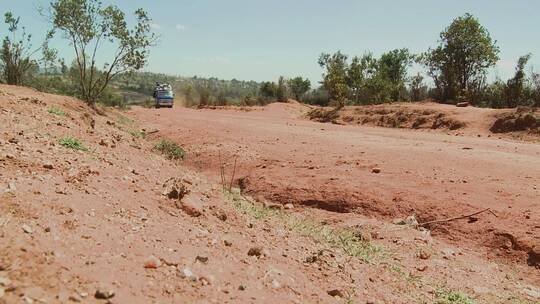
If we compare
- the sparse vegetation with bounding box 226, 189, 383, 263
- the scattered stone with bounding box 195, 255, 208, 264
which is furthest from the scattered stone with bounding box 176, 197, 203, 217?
the scattered stone with bounding box 195, 255, 208, 264

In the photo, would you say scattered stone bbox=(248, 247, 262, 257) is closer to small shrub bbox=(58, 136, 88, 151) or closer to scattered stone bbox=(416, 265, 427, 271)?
scattered stone bbox=(416, 265, 427, 271)

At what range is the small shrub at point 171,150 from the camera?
1025 cm

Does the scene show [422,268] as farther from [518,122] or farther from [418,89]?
[418,89]

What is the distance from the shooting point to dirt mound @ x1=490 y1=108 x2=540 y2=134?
14.0 m

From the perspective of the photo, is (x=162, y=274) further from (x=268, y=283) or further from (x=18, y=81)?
(x=18, y=81)

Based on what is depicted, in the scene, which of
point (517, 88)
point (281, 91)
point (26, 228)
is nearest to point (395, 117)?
point (517, 88)

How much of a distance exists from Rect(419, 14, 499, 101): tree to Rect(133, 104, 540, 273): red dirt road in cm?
1329

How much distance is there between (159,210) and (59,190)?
3.25 feet

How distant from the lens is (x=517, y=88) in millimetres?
21281

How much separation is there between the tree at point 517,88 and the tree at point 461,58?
74.6 inches

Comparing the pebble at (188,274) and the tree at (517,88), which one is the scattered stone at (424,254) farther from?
the tree at (517,88)

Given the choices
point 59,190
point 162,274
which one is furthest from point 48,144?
Answer: point 162,274

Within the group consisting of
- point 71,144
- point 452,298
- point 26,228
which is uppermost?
point 71,144

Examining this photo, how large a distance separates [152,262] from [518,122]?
1401 cm
